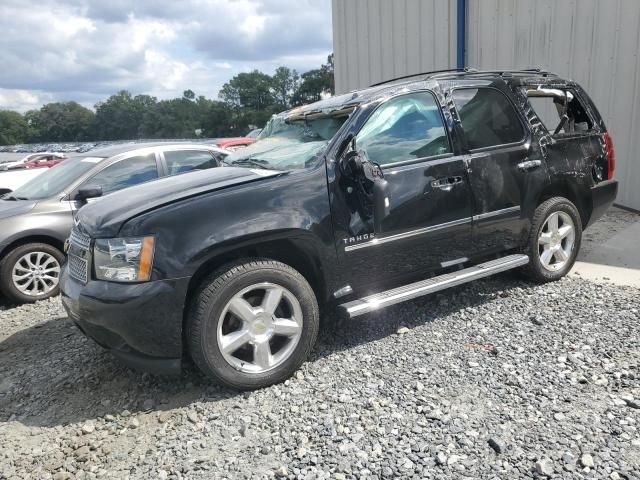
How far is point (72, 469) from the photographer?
2.60m

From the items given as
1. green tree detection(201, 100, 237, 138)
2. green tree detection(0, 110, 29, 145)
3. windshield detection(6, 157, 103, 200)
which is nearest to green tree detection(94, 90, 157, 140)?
green tree detection(201, 100, 237, 138)

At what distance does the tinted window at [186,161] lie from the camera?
239 inches

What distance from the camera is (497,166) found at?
4.07 meters

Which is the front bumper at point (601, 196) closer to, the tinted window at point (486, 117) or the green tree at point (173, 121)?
the tinted window at point (486, 117)

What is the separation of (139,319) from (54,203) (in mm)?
3164

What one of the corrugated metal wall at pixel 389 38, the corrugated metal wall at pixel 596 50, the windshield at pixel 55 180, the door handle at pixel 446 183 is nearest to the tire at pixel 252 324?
the door handle at pixel 446 183

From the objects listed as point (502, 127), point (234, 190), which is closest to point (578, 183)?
point (502, 127)

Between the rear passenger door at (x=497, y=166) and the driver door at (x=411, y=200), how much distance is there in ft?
0.55

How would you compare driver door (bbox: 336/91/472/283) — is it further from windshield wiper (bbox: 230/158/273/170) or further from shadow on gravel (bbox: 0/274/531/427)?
windshield wiper (bbox: 230/158/273/170)

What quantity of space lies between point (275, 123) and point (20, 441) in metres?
3.01

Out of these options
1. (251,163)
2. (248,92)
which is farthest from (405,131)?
(248,92)

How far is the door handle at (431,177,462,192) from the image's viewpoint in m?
3.73

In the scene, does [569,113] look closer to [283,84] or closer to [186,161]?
[186,161]

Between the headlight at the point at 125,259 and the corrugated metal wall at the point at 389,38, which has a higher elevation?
the corrugated metal wall at the point at 389,38
